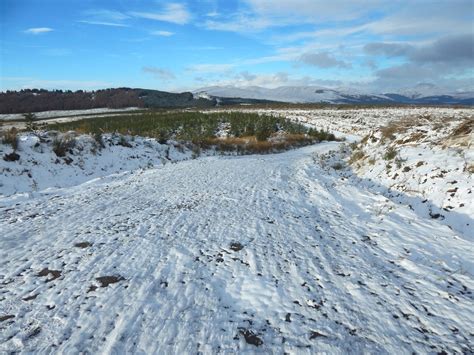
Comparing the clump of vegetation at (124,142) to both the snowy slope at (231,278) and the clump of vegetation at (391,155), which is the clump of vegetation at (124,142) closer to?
the snowy slope at (231,278)

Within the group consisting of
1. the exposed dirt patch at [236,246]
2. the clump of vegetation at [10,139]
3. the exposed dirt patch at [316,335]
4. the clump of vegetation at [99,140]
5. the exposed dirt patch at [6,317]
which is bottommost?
the exposed dirt patch at [236,246]

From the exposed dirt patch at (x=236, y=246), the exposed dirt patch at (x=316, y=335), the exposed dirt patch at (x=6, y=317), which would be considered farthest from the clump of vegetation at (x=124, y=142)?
the exposed dirt patch at (x=316, y=335)

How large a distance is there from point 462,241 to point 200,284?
4.98m

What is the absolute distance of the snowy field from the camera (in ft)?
11.5

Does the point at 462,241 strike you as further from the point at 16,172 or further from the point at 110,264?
the point at 16,172

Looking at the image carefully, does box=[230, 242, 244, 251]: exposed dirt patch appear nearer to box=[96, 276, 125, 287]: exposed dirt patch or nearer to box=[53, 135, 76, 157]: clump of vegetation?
box=[96, 276, 125, 287]: exposed dirt patch

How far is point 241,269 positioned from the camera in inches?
198

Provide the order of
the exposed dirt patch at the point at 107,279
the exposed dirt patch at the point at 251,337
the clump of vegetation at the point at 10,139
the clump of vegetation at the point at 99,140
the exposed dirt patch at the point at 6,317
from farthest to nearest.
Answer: the clump of vegetation at the point at 99,140 < the clump of vegetation at the point at 10,139 < the exposed dirt patch at the point at 107,279 < the exposed dirt patch at the point at 6,317 < the exposed dirt patch at the point at 251,337

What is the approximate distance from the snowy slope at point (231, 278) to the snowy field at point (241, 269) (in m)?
0.02

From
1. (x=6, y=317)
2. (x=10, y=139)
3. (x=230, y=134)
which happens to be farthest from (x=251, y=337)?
(x=230, y=134)

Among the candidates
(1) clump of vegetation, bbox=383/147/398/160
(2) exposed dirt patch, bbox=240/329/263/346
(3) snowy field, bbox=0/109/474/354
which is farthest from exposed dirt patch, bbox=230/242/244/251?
(1) clump of vegetation, bbox=383/147/398/160

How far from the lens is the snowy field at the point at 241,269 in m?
3.52

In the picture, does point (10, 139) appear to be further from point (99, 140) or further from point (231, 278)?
point (231, 278)

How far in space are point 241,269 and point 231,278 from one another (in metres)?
0.33
